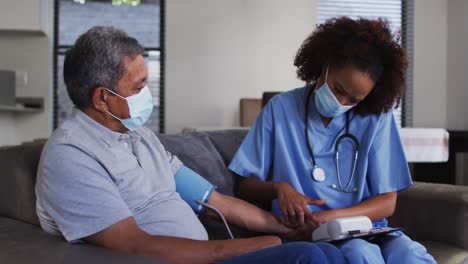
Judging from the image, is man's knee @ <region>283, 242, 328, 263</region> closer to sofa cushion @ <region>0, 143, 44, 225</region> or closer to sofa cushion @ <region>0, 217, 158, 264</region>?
sofa cushion @ <region>0, 217, 158, 264</region>

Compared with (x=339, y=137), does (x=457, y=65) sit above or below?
above

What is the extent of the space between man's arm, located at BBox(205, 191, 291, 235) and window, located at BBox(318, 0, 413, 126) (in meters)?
4.46

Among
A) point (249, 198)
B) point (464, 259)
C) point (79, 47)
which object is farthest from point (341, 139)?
point (79, 47)

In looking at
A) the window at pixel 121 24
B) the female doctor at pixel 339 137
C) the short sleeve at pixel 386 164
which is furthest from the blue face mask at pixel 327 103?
the window at pixel 121 24

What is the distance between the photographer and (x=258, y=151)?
1.70m

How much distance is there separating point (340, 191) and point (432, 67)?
4.69 metres

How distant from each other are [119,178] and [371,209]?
0.79 meters

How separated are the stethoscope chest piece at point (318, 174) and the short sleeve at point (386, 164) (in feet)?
0.53

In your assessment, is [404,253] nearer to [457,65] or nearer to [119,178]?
[119,178]

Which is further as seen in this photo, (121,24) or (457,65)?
(457,65)

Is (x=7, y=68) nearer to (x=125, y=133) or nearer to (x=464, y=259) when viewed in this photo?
(x=125, y=133)

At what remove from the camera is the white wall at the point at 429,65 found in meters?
5.85

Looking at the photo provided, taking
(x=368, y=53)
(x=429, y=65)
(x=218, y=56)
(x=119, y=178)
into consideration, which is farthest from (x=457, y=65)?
(x=119, y=178)

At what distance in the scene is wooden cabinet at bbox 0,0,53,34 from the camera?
5.16 m
